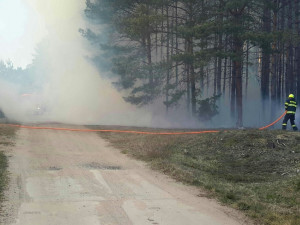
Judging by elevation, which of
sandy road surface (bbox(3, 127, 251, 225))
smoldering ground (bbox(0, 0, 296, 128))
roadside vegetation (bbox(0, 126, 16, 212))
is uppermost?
smoldering ground (bbox(0, 0, 296, 128))

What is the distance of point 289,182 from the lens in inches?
337

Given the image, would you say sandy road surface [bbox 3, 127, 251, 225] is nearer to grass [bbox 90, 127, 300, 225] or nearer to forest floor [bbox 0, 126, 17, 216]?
forest floor [bbox 0, 126, 17, 216]

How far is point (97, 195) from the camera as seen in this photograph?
7574 mm

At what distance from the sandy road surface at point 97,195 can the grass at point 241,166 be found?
0.51 meters

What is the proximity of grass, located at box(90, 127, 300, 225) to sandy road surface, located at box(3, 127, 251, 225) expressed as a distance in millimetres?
507

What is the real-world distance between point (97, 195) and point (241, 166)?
5.16m

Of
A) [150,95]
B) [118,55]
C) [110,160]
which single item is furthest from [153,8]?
[110,160]

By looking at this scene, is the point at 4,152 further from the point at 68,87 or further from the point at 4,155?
the point at 68,87

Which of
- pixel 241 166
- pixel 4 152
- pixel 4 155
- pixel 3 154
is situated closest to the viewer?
pixel 241 166

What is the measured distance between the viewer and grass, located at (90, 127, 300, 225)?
7.13 m

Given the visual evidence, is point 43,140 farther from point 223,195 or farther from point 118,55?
point 118,55

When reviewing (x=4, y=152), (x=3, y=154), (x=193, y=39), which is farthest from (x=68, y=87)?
(x=3, y=154)

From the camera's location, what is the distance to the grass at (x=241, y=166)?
281 inches

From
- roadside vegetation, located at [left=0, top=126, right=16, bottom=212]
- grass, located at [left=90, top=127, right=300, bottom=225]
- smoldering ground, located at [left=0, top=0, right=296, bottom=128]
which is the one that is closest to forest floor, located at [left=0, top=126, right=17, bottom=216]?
roadside vegetation, located at [left=0, top=126, right=16, bottom=212]
